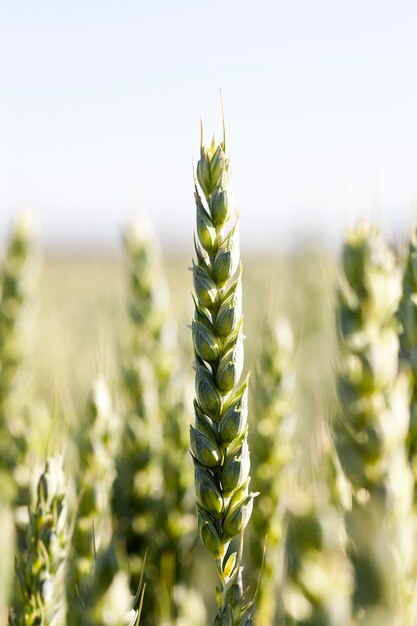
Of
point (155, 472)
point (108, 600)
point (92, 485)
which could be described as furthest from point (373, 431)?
point (155, 472)

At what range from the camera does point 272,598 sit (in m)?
1.60

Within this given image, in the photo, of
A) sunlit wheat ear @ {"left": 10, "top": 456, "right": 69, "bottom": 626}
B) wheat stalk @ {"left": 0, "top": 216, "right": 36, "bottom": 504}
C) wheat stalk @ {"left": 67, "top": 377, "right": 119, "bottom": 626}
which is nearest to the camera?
sunlit wheat ear @ {"left": 10, "top": 456, "right": 69, "bottom": 626}

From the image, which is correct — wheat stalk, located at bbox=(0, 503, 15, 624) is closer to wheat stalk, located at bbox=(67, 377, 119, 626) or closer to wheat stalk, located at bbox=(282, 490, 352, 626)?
wheat stalk, located at bbox=(67, 377, 119, 626)

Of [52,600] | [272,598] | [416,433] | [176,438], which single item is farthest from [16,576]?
[176,438]

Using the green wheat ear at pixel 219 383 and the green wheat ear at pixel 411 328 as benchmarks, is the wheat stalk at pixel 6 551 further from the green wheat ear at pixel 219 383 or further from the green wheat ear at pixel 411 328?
the green wheat ear at pixel 411 328

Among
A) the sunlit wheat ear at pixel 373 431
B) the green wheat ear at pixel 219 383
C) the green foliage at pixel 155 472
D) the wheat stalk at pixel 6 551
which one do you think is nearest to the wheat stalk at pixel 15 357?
the wheat stalk at pixel 6 551

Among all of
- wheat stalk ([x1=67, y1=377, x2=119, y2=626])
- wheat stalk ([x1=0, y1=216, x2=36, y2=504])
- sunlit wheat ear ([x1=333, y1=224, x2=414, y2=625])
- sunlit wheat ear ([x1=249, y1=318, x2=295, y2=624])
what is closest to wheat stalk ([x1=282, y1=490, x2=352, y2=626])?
sunlit wheat ear ([x1=333, y1=224, x2=414, y2=625])

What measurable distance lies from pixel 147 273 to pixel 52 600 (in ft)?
6.06

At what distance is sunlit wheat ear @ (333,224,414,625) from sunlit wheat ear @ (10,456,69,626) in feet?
1.63

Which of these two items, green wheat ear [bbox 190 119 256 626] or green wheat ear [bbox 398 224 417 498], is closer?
green wheat ear [bbox 190 119 256 626]

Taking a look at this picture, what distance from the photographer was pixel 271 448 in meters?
1.83

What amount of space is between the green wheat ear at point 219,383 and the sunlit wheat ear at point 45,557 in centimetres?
30

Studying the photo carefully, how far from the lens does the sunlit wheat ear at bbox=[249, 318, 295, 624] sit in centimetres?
161

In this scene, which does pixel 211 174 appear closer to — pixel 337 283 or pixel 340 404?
pixel 337 283
